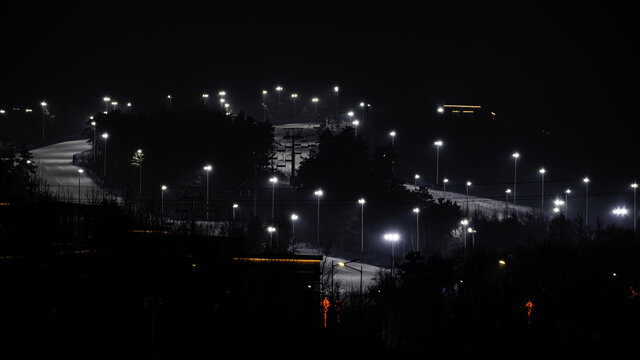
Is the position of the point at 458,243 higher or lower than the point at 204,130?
lower

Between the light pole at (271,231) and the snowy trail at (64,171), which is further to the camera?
the snowy trail at (64,171)

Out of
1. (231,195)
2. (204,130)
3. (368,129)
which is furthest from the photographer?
(368,129)

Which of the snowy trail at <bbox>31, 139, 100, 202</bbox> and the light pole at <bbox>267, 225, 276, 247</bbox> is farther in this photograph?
the snowy trail at <bbox>31, 139, 100, 202</bbox>

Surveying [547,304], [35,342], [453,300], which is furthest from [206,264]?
[547,304]

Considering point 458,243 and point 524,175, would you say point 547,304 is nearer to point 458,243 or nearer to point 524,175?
point 458,243

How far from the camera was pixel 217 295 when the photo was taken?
43.1 m

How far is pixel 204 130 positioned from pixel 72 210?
167ft

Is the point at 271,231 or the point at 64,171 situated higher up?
the point at 64,171

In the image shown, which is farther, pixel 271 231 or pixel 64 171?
pixel 64 171

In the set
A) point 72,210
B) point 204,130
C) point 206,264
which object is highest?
point 204,130

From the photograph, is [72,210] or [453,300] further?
[453,300]

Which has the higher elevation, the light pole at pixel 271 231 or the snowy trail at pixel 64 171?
the snowy trail at pixel 64 171

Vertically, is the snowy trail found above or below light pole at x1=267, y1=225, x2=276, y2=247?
above

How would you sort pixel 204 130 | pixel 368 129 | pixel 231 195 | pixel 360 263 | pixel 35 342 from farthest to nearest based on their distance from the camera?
pixel 368 129
pixel 204 130
pixel 231 195
pixel 360 263
pixel 35 342
